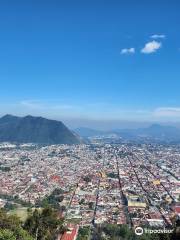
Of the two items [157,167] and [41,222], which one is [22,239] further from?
[157,167]

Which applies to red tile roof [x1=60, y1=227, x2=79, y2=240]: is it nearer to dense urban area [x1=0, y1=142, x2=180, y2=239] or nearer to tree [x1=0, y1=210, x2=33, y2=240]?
dense urban area [x1=0, y1=142, x2=180, y2=239]

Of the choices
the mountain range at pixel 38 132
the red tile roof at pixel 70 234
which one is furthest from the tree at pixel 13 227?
the mountain range at pixel 38 132

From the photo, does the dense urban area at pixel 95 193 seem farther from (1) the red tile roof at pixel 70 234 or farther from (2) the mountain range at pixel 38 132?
(2) the mountain range at pixel 38 132

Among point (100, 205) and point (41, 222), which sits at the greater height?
point (41, 222)

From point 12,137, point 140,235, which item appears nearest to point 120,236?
point 140,235

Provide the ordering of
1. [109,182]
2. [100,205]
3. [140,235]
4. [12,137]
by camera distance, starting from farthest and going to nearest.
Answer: [12,137] → [109,182] → [100,205] → [140,235]

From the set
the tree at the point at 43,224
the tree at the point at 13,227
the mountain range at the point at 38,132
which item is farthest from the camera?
the mountain range at the point at 38,132
